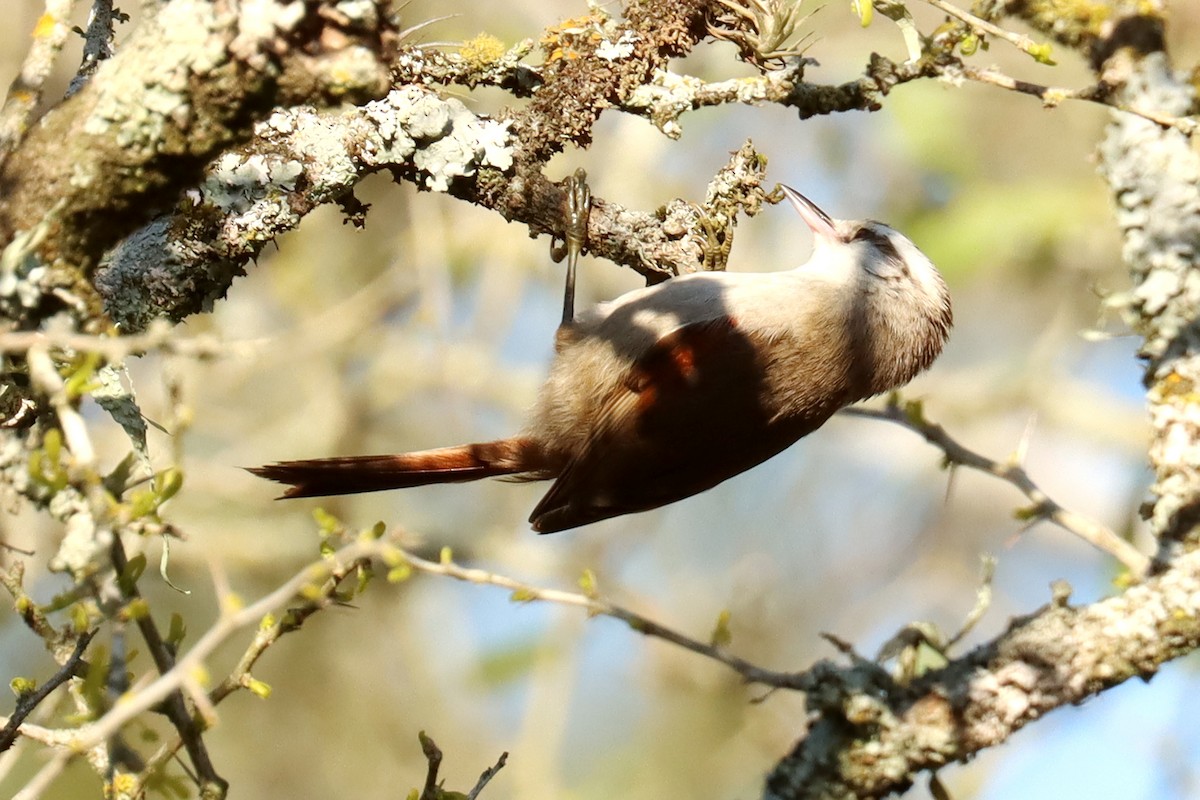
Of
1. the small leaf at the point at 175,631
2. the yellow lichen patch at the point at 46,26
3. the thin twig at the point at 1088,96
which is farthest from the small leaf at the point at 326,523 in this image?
the thin twig at the point at 1088,96

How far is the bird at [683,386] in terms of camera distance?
11.6ft

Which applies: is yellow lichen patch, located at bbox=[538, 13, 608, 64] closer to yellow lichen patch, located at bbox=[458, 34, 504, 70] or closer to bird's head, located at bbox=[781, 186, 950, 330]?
yellow lichen patch, located at bbox=[458, 34, 504, 70]

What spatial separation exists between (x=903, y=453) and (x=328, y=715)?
388 centimetres

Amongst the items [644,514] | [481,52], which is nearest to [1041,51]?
[481,52]

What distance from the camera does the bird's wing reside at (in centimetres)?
355

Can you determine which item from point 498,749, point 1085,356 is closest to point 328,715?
point 498,749

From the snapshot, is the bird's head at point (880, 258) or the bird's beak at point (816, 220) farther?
the bird's beak at point (816, 220)

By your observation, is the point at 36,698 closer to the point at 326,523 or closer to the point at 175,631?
the point at 175,631

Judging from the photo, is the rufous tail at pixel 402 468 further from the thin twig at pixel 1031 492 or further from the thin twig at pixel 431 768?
the thin twig at pixel 1031 492

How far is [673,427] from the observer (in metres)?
3.57

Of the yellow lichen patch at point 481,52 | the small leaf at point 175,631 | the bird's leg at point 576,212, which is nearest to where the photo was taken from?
the small leaf at point 175,631

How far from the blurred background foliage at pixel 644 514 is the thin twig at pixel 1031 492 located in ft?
8.53

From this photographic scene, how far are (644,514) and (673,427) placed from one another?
307cm

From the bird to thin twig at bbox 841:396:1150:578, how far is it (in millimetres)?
928
